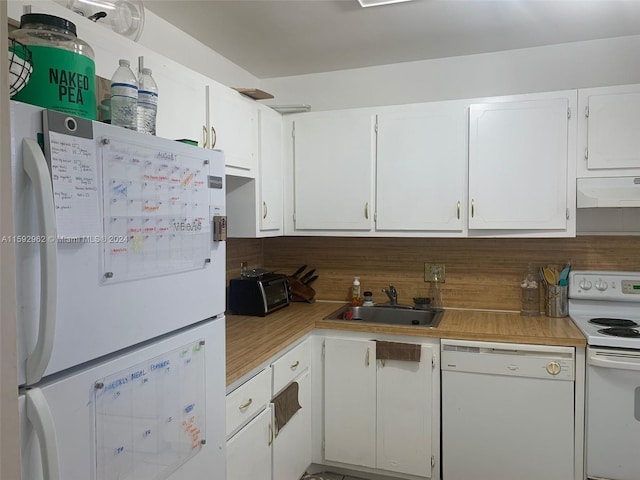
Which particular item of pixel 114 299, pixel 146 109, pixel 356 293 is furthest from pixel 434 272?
pixel 114 299

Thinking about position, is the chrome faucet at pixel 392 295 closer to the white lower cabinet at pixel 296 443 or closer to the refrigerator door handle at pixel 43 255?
the white lower cabinet at pixel 296 443

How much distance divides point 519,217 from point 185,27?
80.0 inches

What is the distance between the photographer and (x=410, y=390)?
246cm

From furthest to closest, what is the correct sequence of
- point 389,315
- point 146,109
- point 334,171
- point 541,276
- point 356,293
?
point 356,293, point 389,315, point 334,171, point 541,276, point 146,109

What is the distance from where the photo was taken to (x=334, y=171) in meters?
2.86

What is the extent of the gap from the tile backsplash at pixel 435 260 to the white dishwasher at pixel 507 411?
2.08ft

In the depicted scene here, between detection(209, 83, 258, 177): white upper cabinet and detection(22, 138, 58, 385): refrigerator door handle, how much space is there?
4.43ft

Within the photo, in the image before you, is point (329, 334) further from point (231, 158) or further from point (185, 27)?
point (185, 27)

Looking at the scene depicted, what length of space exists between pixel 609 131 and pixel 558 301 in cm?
94

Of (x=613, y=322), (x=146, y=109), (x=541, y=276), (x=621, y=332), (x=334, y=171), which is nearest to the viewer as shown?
(x=146, y=109)

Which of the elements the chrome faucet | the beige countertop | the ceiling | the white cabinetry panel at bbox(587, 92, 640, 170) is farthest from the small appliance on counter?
the white cabinetry panel at bbox(587, 92, 640, 170)

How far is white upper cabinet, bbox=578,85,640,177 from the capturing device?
233cm

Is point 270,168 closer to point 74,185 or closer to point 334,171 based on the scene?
point 334,171

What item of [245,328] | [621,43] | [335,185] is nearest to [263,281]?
[245,328]
